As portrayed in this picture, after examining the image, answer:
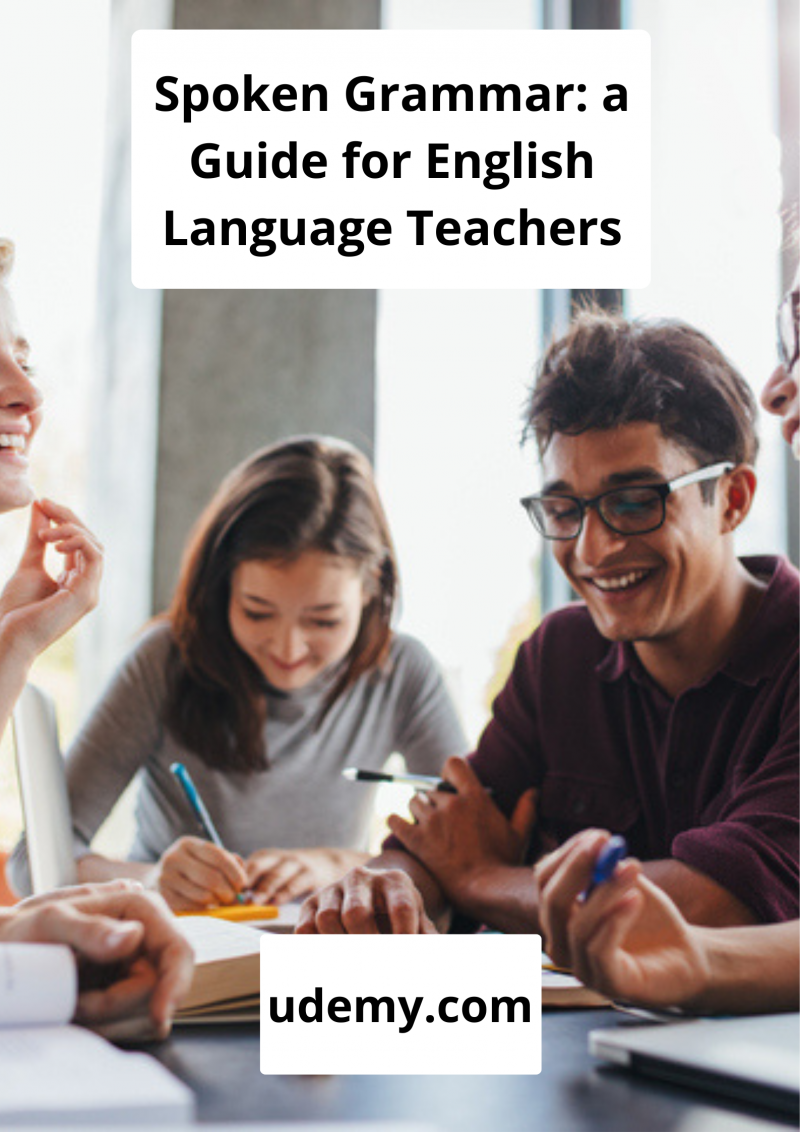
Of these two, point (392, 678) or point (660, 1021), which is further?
point (392, 678)

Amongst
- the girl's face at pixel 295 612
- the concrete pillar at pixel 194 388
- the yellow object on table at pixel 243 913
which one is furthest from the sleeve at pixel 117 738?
the concrete pillar at pixel 194 388

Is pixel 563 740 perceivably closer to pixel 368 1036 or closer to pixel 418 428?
pixel 368 1036

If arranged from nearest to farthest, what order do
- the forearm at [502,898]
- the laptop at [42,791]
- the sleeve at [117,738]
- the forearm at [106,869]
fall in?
the forearm at [502,898] < the laptop at [42,791] < the forearm at [106,869] < the sleeve at [117,738]

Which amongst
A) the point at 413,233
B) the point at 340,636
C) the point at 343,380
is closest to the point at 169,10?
the point at 343,380

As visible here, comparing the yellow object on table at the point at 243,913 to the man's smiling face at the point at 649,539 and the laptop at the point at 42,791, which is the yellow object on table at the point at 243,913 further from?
the man's smiling face at the point at 649,539

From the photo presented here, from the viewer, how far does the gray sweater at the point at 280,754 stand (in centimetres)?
123

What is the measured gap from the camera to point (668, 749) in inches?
32.7

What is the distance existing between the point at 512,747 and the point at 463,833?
0.31ft

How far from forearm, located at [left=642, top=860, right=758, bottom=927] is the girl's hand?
17.2 inches

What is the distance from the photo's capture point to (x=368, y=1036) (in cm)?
52

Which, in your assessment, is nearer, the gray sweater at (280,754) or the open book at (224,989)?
the open book at (224,989)

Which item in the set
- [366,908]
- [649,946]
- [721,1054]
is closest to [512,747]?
[366,908]

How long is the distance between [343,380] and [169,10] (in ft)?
1.95

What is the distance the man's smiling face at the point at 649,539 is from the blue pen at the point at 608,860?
1.33ft
